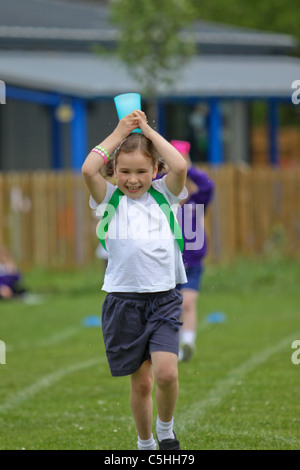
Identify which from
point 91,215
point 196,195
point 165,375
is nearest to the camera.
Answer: point 165,375

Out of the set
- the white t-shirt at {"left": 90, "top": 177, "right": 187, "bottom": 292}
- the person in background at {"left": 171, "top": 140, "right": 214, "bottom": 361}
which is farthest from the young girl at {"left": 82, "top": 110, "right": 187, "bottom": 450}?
the person in background at {"left": 171, "top": 140, "right": 214, "bottom": 361}

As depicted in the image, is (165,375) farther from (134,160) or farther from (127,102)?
(127,102)

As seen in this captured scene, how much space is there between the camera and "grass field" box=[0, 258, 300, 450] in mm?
5844

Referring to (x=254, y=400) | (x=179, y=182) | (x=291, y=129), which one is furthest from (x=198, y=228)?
(x=291, y=129)

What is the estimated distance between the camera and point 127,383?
26.1ft

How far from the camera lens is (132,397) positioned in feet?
16.6

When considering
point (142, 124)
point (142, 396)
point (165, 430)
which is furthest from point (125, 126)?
point (165, 430)

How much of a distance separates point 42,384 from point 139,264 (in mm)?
3207

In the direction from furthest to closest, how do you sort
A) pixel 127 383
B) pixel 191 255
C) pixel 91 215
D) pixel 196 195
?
1. pixel 91 215
2. pixel 191 255
3. pixel 196 195
4. pixel 127 383

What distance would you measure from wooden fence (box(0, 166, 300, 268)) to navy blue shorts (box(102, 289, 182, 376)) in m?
13.1

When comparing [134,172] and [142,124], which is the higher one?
[142,124]

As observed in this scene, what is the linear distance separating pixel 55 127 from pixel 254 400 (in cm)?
1689

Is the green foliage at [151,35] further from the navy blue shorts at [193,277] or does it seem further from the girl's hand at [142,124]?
the girl's hand at [142,124]

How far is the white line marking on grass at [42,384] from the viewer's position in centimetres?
703
